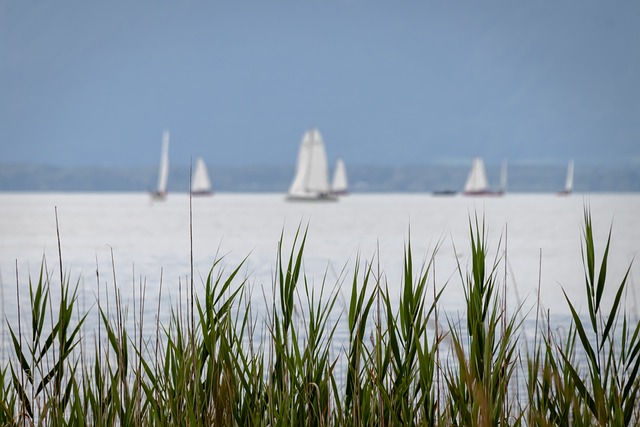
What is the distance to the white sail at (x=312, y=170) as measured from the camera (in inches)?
2724

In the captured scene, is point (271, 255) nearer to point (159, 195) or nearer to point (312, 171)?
point (312, 171)

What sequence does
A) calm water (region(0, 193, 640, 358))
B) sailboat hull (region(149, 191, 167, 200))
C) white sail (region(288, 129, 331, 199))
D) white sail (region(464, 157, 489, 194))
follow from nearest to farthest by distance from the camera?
calm water (region(0, 193, 640, 358)) < white sail (region(288, 129, 331, 199)) < sailboat hull (region(149, 191, 167, 200)) < white sail (region(464, 157, 489, 194))

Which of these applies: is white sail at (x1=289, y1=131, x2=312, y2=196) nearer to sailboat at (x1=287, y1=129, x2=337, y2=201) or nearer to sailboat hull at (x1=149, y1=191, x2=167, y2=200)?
sailboat at (x1=287, y1=129, x2=337, y2=201)

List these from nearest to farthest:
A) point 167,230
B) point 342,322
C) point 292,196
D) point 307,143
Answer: point 342,322
point 167,230
point 307,143
point 292,196

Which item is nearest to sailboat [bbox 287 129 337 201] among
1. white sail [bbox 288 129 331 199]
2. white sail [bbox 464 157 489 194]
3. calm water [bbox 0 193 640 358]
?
white sail [bbox 288 129 331 199]

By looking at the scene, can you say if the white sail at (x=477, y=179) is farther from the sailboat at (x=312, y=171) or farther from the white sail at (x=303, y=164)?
the white sail at (x=303, y=164)

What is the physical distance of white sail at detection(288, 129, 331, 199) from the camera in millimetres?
69188

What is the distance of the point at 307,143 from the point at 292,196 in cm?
606

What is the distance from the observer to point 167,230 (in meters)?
45.1

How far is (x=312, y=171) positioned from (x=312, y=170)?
7 centimetres

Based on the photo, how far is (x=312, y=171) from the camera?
232 feet

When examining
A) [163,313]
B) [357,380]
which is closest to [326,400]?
[357,380]

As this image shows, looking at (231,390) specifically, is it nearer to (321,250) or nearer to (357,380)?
(357,380)

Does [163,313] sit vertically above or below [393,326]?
below
